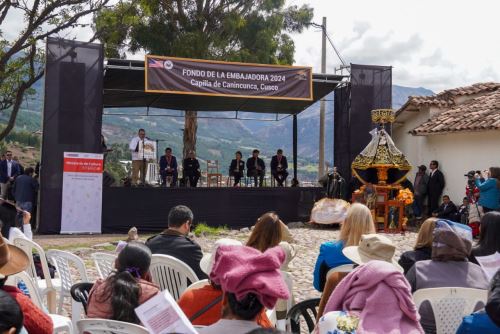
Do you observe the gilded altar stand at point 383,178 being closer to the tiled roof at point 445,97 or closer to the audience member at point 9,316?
the tiled roof at point 445,97

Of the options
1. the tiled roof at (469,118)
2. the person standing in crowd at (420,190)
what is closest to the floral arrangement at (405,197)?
the person standing in crowd at (420,190)

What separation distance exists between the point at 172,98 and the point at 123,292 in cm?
1479

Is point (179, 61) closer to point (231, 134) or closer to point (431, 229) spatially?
point (431, 229)

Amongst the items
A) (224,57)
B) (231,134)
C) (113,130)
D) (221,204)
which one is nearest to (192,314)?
(221,204)

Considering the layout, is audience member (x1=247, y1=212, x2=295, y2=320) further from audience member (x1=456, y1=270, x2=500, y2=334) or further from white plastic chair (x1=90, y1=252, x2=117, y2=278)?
audience member (x1=456, y1=270, x2=500, y2=334)

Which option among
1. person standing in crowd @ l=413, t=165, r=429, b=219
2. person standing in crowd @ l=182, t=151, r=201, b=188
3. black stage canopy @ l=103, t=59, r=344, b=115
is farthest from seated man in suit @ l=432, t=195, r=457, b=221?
person standing in crowd @ l=182, t=151, r=201, b=188

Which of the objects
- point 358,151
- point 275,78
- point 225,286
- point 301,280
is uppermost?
point 275,78

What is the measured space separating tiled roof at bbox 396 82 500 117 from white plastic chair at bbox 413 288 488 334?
1382 centimetres

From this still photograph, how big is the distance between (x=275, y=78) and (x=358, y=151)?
296 centimetres

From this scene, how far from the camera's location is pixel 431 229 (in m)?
4.31

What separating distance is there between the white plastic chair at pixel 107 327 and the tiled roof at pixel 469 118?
11.9 metres

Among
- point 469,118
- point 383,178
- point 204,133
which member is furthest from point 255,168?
point 204,133

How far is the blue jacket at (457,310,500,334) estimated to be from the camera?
8.37ft

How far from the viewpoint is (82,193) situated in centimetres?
1337
